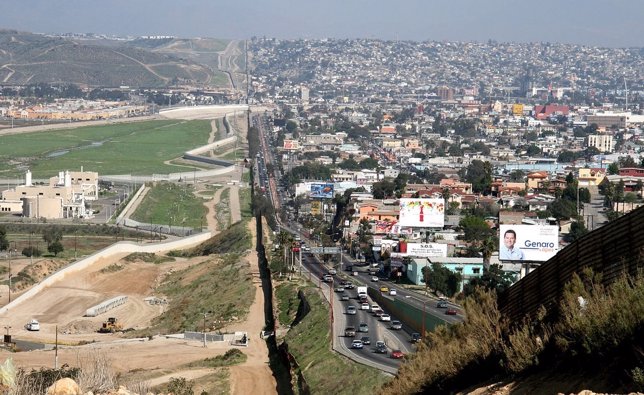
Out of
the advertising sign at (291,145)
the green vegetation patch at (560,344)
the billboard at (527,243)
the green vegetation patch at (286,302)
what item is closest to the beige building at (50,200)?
the green vegetation patch at (286,302)

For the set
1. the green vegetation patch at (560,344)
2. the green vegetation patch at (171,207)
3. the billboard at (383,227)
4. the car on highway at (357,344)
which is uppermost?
the green vegetation patch at (560,344)

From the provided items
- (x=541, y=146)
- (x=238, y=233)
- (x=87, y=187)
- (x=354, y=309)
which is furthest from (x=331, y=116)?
(x=354, y=309)

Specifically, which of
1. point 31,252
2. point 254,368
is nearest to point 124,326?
point 254,368

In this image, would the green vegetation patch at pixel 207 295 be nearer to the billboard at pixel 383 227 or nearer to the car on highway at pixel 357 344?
the car on highway at pixel 357 344

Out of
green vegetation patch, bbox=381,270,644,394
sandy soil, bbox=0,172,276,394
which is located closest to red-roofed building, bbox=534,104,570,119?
sandy soil, bbox=0,172,276,394

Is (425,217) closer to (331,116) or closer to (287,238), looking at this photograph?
(287,238)

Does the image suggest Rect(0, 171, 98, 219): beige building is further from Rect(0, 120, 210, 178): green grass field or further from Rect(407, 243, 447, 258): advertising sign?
Rect(407, 243, 447, 258): advertising sign
